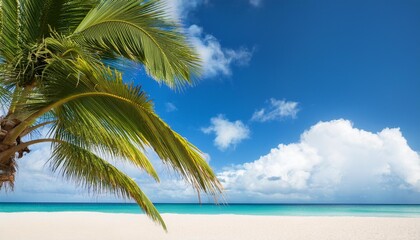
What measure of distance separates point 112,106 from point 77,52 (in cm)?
62

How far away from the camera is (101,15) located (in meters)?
4.06

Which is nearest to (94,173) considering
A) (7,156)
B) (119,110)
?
(7,156)

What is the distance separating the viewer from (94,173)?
5.37 metres

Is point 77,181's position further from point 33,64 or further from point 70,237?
point 70,237

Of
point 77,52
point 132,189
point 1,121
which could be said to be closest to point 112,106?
point 77,52

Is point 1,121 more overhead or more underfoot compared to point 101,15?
more underfoot

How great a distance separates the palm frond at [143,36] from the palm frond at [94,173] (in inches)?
57.9

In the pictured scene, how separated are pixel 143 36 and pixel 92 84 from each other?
1364 mm

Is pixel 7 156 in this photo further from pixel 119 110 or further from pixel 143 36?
pixel 143 36

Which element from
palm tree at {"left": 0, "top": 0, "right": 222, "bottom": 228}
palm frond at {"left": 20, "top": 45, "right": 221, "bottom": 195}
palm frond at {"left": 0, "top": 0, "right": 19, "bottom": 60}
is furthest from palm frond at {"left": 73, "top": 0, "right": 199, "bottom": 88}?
palm frond at {"left": 20, "top": 45, "right": 221, "bottom": 195}

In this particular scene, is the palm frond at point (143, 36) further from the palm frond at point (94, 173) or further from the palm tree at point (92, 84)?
the palm frond at point (94, 173)

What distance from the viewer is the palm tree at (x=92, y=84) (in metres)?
2.88

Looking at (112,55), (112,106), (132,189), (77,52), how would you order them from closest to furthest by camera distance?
(112,106), (77,52), (112,55), (132,189)

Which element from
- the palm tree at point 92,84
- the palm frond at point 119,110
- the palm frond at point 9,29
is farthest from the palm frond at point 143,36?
the palm frond at point 119,110
